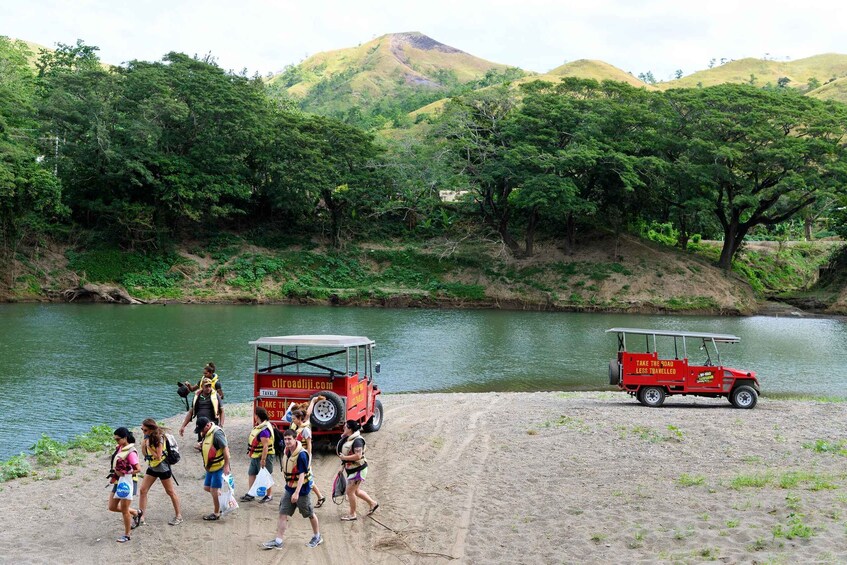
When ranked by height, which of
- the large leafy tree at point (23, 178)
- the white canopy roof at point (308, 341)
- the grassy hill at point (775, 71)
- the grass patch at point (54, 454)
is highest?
the grassy hill at point (775, 71)

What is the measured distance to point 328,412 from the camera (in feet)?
53.3

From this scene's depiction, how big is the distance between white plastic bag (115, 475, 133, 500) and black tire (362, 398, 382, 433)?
7774mm

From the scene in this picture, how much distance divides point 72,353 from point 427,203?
39.5 metres

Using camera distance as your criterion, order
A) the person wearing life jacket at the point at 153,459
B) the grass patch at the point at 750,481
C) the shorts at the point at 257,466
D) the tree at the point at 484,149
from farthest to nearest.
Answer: the tree at the point at 484,149
the shorts at the point at 257,466
the grass patch at the point at 750,481
the person wearing life jacket at the point at 153,459

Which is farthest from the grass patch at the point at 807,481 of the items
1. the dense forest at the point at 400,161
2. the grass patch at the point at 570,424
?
the dense forest at the point at 400,161

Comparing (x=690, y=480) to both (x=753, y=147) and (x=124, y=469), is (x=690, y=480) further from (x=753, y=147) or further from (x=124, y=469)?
(x=753, y=147)

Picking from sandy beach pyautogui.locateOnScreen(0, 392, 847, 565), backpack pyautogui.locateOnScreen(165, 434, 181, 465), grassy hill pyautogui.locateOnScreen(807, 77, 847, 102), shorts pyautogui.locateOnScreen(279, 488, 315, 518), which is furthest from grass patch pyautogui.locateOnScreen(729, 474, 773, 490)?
grassy hill pyautogui.locateOnScreen(807, 77, 847, 102)

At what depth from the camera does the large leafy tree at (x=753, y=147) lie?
179ft

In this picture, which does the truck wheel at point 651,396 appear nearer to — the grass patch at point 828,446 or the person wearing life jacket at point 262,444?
the grass patch at point 828,446

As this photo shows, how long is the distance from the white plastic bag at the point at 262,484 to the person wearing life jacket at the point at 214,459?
89cm

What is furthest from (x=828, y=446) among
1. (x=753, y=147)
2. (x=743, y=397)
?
(x=753, y=147)

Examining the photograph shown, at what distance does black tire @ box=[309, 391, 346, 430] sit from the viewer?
52.8 feet

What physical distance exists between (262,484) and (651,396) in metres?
13.9

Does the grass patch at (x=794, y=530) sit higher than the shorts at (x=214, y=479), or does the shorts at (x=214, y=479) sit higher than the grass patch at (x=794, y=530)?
the shorts at (x=214, y=479)
